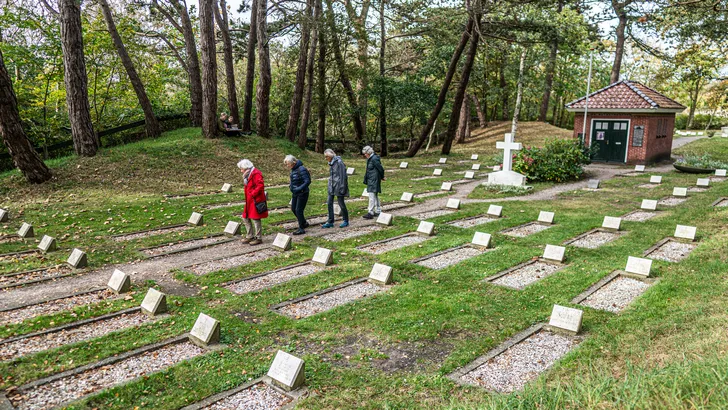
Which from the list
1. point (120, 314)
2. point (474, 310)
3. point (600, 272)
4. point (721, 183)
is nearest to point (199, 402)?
point (120, 314)

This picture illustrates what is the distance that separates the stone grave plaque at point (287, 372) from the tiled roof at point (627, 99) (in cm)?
2416

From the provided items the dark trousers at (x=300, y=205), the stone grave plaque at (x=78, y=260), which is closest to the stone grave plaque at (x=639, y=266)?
the dark trousers at (x=300, y=205)

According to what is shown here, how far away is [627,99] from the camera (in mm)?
24328

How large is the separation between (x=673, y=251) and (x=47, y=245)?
469 inches

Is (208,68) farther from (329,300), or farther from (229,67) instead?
(329,300)

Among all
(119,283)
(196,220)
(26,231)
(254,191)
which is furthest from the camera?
(196,220)

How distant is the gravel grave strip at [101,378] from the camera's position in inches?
179

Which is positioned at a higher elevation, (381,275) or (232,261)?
(381,275)

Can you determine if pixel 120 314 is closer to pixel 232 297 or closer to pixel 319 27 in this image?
pixel 232 297

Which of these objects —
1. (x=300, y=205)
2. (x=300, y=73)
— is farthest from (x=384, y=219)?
(x=300, y=73)

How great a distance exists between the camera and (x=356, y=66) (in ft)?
84.9

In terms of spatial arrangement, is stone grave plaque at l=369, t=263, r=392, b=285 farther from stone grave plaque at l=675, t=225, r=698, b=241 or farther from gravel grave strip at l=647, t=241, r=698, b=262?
stone grave plaque at l=675, t=225, r=698, b=241

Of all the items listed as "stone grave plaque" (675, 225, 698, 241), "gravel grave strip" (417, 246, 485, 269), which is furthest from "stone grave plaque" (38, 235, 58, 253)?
"stone grave plaque" (675, 225, 698, 241)

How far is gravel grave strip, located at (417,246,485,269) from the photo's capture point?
8773 millimetres
